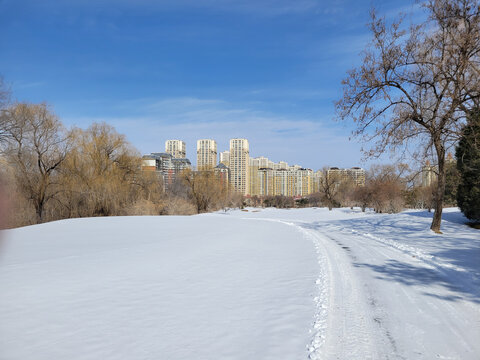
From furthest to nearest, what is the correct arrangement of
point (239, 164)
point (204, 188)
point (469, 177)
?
point (239, 164) → point (204, 188) → point (469, 177)

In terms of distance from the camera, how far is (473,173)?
14125 millimetres

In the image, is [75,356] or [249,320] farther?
[249,320]

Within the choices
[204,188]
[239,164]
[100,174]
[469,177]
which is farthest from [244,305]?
[239,164]

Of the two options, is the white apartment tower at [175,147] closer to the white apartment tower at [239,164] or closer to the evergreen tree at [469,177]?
the white apartment tower at [239,164]

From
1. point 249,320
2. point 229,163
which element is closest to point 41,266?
point 249,320

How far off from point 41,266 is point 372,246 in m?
9.81

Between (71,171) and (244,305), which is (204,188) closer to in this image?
(71,171)

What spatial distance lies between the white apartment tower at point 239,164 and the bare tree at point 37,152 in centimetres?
7977

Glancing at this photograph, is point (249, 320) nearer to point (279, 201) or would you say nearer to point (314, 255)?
point (314, 255)

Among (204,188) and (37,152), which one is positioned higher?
(37,152)

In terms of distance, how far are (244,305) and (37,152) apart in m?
25.1

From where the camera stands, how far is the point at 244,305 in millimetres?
4746

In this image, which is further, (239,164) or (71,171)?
(239,164)

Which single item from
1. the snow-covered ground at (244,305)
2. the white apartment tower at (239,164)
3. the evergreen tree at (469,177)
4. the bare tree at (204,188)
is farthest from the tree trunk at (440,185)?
the white apartment tower at (239,164)
